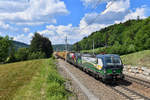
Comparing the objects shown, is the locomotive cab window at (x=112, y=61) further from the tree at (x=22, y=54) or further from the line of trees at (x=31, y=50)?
the tree at (x=22, y=54)

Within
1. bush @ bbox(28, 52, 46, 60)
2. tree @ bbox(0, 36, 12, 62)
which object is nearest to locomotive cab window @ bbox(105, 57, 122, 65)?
bush @ bbox(28, 52, 46, 60)

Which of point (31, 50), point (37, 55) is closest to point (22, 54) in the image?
point (31, 50)

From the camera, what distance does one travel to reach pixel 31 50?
65.1 metres

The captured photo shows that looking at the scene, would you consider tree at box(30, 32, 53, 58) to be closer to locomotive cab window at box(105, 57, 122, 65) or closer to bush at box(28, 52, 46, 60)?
bush at box(28, 52, 46, 60)

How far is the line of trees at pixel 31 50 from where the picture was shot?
62.3m

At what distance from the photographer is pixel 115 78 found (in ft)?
47.3

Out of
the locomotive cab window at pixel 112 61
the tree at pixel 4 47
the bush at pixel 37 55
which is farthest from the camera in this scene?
the tree at pixel 4 47

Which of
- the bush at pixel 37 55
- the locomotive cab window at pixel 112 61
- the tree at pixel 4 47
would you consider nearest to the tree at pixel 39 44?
the bush at pixel 37 55

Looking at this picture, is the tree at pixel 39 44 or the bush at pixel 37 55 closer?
the tree at pixel 39 44

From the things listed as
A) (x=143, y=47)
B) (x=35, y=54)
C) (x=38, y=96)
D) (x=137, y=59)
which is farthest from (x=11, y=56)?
(x=38, y=96)

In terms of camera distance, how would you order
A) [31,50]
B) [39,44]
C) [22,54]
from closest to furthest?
[39,44], [31,50], [22,54]

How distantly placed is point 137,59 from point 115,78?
10602 mm

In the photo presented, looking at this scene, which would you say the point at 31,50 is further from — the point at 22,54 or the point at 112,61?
the point at 112,61

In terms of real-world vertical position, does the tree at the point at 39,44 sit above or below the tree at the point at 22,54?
above
